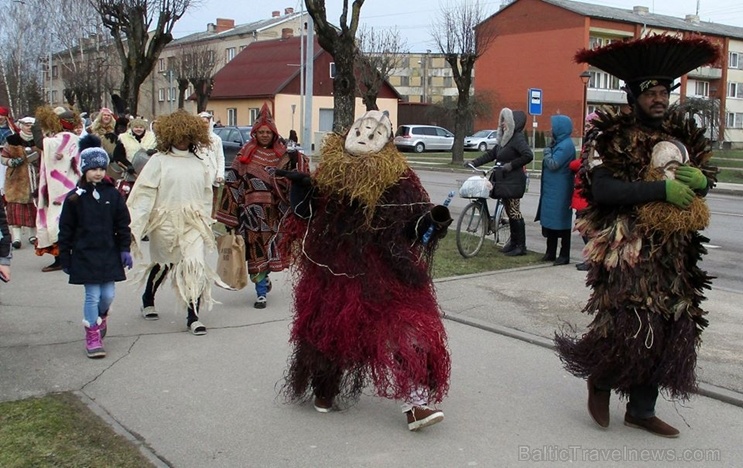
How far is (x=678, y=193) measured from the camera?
423cm

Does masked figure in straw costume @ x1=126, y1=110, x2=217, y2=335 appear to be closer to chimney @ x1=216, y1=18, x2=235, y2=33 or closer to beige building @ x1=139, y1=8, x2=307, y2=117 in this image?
beige building @ x1=139, y1=8, x2=307, y2=117

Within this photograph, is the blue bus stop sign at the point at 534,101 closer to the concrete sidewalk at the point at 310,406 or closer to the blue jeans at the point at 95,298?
the concrete sidewalk at the point at 310,406

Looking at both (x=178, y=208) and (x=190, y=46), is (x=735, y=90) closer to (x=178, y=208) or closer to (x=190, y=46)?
(x=190, y=46)

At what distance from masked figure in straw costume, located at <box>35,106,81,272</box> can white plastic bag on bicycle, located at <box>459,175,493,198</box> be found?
4737mm

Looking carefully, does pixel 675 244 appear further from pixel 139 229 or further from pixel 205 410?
pixel 139 229

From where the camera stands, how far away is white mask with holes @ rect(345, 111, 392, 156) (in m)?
4.66

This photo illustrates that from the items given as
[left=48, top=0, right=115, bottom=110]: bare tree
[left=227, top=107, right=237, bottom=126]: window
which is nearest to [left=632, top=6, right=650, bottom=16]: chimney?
[left=227, top=107, right=237, bottom=126]: window

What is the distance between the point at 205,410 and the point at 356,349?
1.14 metres

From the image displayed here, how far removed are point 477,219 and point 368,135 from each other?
6322 millimetres

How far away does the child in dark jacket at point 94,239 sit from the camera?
614 cm

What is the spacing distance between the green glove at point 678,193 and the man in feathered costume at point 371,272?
1164 millimetres

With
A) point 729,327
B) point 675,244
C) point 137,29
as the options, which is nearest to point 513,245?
point 729,327

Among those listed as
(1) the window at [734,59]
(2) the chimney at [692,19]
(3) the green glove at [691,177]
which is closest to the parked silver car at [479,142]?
(1) the window at [734,59]

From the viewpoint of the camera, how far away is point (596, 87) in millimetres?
59875
